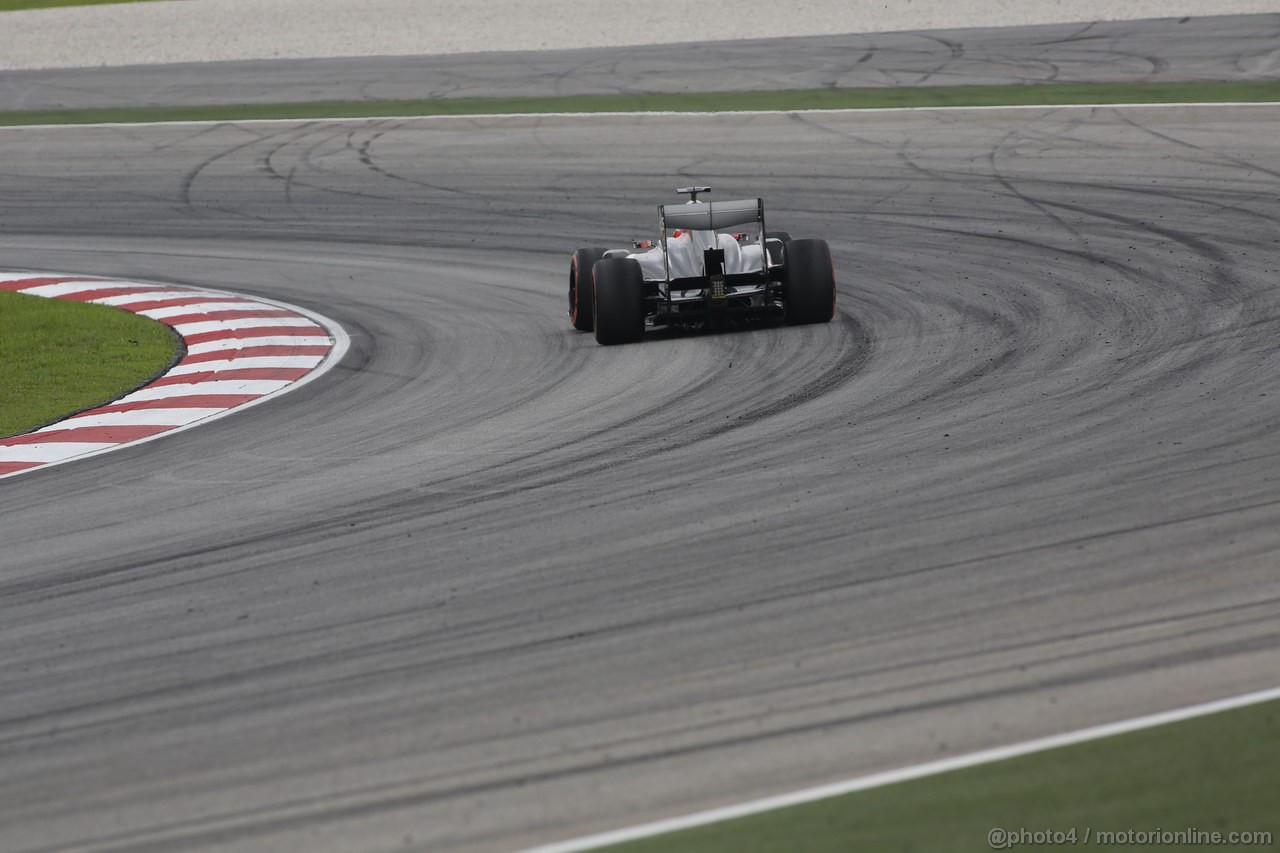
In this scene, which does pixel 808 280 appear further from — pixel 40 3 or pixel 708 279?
pixel 40 3

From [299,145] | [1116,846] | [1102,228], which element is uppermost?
[299,145]

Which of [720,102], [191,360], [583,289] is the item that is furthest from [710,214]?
[720,102]

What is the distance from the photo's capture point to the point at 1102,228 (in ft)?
50.1

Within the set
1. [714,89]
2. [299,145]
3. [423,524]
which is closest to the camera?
[423,524]

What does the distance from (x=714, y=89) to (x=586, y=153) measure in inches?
168

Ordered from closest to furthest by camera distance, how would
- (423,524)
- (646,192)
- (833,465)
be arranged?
(423,524), (833,465), (646,192)

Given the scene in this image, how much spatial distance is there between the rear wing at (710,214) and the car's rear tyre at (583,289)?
87cm

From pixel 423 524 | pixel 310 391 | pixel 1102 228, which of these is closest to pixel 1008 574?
pixel 423 524

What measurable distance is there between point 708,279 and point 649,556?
5.33 m

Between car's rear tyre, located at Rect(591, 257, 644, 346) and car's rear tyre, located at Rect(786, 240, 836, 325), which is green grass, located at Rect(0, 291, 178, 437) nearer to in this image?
car's rear tyre, located at Rect(591, 257, 644, 346)

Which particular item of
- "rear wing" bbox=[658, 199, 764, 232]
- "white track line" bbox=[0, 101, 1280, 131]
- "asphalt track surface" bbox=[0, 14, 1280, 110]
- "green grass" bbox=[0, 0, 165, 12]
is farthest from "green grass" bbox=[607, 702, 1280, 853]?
"green grass" bbox=[0, 0, 165, 12]

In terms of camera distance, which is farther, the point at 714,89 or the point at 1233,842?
the point at 714,89

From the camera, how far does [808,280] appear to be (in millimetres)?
12117

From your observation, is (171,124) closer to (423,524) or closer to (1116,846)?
(423,524)
